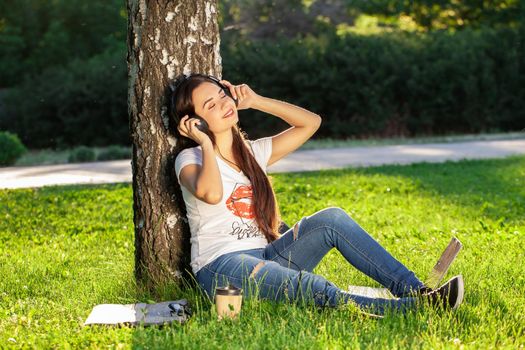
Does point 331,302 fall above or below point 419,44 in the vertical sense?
below

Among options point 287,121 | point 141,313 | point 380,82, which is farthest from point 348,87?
point 141,313

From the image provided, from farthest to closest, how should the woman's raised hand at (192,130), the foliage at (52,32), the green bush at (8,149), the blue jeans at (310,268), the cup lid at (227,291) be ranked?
1. the foliage at (52,32)
2. the green bush at (8,149)
3. the woman's raised hand at (192,130)
4. the blue jeans at (310,268)
5. the cup lid at (227,291)

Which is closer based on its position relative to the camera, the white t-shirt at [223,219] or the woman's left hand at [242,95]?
the white t-shirt at [223,219]

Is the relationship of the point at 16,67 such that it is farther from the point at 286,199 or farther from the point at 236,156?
the point at 236,156

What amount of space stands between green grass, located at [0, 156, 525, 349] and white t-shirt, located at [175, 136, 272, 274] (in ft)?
0.89

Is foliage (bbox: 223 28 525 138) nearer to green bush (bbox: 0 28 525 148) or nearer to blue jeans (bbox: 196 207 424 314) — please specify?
green bush (bbox: 0 28 525 148)

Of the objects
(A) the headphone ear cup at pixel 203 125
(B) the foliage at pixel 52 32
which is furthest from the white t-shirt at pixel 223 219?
(B) the foliage at pixel 52 32

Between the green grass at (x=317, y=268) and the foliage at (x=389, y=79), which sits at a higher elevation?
the foliage at (x=389, y=79)

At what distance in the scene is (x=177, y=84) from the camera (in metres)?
4.86

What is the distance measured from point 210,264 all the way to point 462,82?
13.3 m

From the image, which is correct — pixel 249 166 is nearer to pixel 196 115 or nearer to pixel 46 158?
pixel 196 115

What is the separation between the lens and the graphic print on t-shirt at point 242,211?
455cm

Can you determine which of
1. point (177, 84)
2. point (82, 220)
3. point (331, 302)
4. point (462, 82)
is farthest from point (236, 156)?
point (462, 82)

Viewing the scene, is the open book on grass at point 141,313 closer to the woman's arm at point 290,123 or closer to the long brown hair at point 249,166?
the long brown hair at point 249,166
